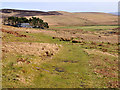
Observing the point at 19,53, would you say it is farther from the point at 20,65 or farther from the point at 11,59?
the point at 20,65

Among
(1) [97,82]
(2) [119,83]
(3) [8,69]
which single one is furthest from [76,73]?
(3) [8,69]

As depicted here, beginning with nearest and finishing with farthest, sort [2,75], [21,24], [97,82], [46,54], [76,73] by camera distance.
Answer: [2,75] < [97,82] < [76,73] < [46,54] < [21,24]

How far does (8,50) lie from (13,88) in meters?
14.3

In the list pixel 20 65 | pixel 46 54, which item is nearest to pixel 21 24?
pixel 46 54

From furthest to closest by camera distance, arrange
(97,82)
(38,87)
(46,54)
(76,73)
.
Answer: (46,54) < (76,73) < (97,82) < (38,87)

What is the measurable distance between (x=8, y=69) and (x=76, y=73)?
843 cm

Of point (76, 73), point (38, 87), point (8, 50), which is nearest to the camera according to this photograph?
point (38, 87)

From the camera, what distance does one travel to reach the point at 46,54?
1256 inches

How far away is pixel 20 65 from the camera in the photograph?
22453 mm

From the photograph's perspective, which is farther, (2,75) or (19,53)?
(19,53)

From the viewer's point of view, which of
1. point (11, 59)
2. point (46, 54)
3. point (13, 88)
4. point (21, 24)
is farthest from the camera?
point (21, 24)

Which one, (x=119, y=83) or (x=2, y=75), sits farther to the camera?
(x=119, y=83)

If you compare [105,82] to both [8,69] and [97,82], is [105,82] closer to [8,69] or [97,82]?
[97,82]

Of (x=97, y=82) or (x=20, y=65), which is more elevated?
(x=20, y=65)
